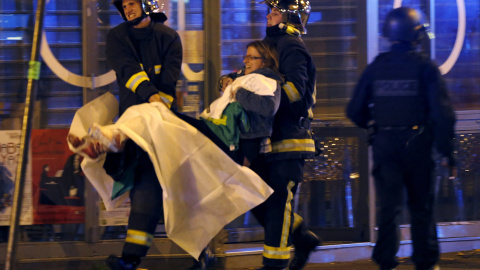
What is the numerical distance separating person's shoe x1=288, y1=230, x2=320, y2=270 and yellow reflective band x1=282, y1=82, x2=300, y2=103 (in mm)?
1089

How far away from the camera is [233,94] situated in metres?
4.73

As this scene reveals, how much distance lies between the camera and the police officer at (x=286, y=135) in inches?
193

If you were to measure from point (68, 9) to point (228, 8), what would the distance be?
4.51ft

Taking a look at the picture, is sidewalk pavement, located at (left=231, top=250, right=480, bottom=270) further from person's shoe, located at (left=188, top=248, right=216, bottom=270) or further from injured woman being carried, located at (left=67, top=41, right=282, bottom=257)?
injured woman being carried, located at (left=67, top=41, right=282, bottom=257)

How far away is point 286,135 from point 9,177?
2.46 meters

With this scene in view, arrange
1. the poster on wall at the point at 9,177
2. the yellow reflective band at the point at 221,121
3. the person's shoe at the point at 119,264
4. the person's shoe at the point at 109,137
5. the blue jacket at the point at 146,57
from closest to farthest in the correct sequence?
the person's shoe at the point at 109,137 < the person's shoe at the point at 119,264 < the yellow reflective band at the point at 221,121 < the blue jacket at the point at 146,57 < the poster on wall at the point at 9,177

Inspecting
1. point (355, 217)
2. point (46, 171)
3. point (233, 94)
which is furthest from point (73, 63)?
point (355, 217)

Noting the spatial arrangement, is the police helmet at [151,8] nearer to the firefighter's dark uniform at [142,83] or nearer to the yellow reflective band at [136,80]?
the firefighter's dark uniform at [142,83]

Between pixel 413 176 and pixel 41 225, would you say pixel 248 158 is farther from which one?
pixel 41 225

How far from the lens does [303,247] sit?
5.30 metres

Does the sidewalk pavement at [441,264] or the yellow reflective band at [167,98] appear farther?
the sidewalk pavement at [441,264]

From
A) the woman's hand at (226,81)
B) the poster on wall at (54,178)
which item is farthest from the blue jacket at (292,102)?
the poster on wall at (54,178)

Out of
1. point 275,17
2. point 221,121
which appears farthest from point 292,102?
point 275,17

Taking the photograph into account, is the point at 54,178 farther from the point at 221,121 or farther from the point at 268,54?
the point at 268,54
